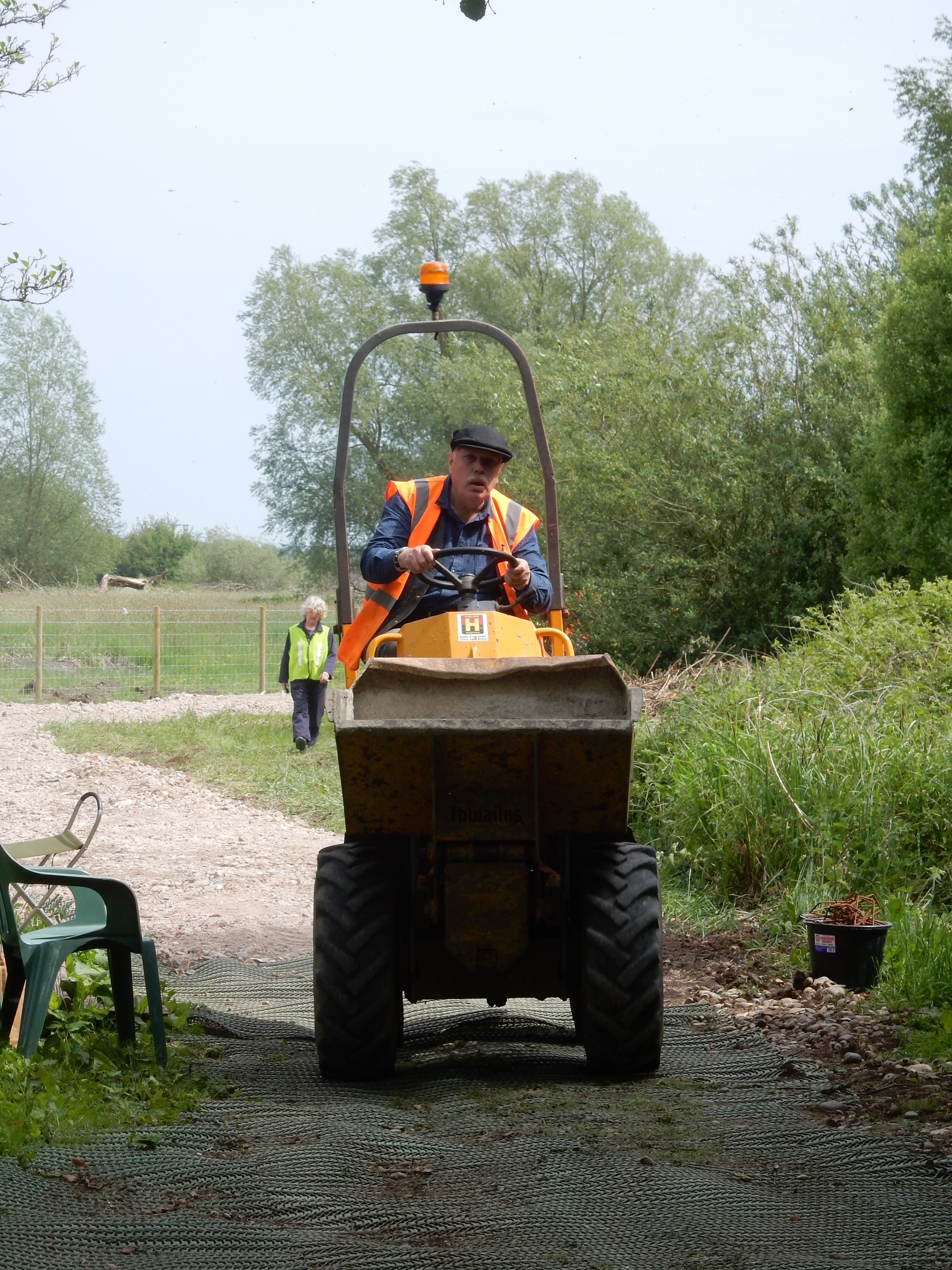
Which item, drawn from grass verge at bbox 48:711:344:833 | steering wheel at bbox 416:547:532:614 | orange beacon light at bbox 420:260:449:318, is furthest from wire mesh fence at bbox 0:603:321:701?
steering wheel at bbox 416:547:532:614

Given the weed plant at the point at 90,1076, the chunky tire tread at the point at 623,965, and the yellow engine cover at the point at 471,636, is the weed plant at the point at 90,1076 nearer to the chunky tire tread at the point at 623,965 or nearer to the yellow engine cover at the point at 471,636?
the chunky tire tread at the point at 623,965

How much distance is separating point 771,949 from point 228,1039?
263 cm

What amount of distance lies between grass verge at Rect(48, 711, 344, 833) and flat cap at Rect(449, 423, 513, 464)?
18.7 feet

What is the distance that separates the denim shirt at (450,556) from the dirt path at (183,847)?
2.57 metres

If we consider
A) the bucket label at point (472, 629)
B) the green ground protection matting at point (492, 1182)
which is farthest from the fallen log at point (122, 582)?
the green ground protection matting at point (492, 1182)

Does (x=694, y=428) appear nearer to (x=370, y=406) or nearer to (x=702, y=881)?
(x=702, y=881)

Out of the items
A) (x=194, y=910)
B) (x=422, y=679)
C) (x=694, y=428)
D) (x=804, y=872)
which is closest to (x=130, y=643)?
(x=694, y=428)

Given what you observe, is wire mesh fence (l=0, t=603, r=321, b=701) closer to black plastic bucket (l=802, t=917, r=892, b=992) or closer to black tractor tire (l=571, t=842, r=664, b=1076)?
black plastic bucket (l=802, t=917, r=892, b=992)

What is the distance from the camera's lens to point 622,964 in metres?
4.52

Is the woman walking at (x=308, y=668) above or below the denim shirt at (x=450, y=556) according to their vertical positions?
below

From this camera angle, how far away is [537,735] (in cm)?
415

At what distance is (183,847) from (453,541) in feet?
18.0

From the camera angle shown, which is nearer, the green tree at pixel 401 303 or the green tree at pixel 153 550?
the green tree at pixel 401 303

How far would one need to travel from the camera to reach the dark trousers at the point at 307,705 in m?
15.5
